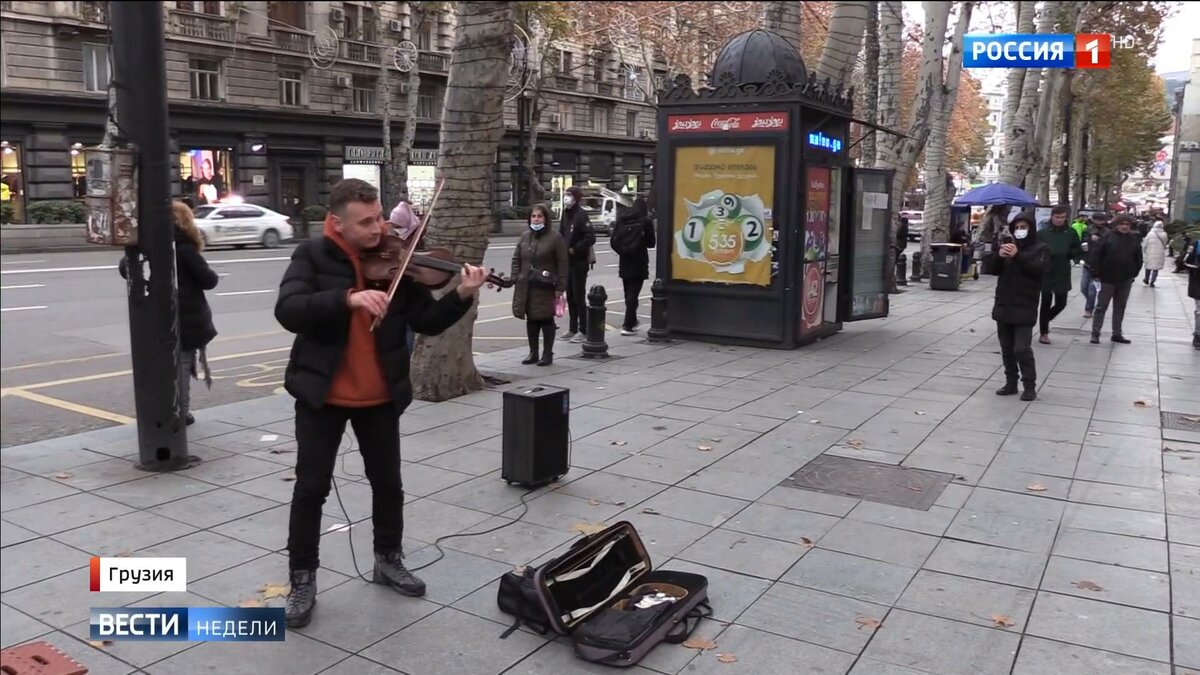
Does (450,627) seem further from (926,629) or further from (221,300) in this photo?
(221,300)

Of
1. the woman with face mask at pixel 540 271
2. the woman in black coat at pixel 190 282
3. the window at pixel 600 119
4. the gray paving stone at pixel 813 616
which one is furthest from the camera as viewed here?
the window at pixel 600 119

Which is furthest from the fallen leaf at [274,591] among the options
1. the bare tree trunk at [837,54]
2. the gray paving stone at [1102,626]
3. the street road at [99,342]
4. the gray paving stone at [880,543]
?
the bare tree trunk at [837,54]

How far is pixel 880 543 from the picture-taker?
4973 millimetres

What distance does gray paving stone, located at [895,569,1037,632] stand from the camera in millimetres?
4109

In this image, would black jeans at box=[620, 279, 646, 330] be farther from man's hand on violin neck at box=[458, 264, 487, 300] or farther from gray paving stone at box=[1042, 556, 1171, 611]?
man's hand on violin neck at box=[458, 264, 487, 300]

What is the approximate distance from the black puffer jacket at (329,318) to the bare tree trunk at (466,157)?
4.22m

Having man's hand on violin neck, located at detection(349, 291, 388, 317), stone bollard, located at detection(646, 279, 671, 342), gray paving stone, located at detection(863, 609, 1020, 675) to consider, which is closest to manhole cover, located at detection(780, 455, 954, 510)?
gray paving stone, located at detection(863, 609, 1020, 675)

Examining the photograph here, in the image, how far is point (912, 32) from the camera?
102 ft

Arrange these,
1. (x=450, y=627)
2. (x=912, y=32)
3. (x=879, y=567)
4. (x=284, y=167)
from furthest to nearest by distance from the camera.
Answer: (x=284, y=167) → (x=912, y=32) → (x=879, y=567) → (x=450, y=627)

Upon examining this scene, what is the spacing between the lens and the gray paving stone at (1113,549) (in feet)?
15.6

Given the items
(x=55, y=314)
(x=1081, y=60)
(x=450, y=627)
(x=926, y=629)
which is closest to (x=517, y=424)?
(x=450, y=627)

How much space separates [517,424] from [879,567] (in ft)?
7.61

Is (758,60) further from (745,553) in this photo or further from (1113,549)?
(745,553)

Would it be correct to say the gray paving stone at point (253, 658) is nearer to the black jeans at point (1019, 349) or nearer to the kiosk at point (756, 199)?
the black jeans at point (1019, 349)
